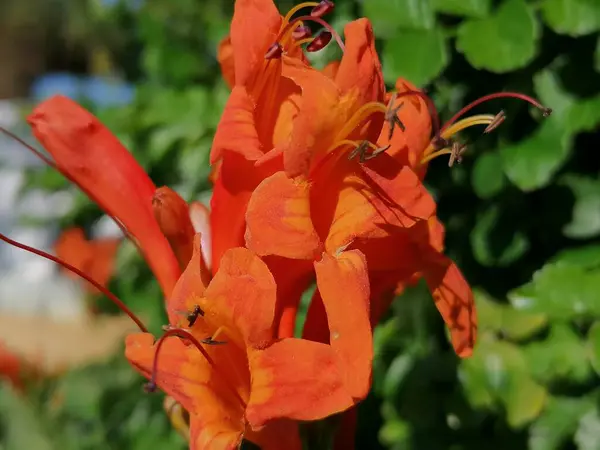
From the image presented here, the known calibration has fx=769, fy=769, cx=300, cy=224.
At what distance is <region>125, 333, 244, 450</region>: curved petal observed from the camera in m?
0.66

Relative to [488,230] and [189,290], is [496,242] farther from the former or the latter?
[189,290]

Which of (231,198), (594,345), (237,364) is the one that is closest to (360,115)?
(231,198)

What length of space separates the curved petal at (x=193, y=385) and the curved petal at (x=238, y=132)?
175 mm

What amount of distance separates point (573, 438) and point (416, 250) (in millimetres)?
436

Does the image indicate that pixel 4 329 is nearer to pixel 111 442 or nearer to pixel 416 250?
pixel 111 442

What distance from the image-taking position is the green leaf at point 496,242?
1.05 metres

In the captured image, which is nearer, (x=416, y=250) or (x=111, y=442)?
(x=416, y=250)

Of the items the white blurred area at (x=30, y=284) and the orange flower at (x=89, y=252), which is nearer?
the orange flower at (x=89, y=252)

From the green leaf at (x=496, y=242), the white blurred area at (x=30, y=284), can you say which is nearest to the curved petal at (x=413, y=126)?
the green leaf at (x=496, y=242)

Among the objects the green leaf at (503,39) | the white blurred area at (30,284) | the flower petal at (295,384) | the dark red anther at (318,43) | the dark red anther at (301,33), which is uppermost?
the dark red anther at (301,33)

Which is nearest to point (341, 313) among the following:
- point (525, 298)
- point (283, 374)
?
point (283, 374)

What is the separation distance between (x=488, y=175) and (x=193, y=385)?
526 mm

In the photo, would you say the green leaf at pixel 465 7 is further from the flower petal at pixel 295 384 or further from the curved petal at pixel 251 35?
the flower petal at pixel 295 384

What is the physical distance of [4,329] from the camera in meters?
5.74
